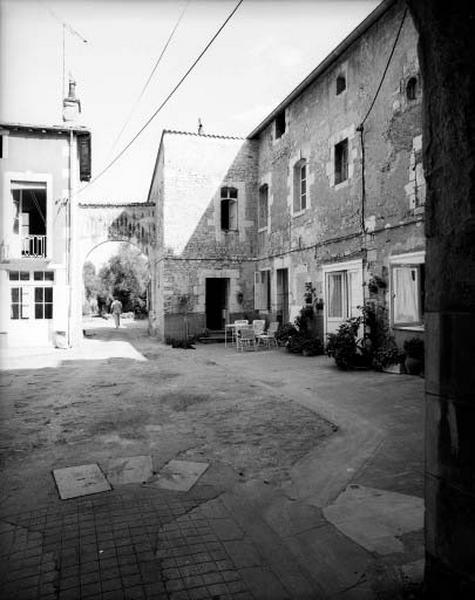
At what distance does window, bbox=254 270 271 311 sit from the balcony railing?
7.11 metres

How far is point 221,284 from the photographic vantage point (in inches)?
709

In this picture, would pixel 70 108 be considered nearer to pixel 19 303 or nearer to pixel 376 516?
pixel 19 303

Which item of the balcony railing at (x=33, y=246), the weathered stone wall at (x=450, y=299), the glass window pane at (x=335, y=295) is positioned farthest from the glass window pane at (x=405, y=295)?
the balcony railing at (x=33, y=246)

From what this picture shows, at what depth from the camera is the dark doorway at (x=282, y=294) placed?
569 inches

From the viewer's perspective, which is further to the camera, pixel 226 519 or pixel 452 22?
pixel 226 519

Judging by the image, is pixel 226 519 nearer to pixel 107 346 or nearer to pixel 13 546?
pixel 13 546

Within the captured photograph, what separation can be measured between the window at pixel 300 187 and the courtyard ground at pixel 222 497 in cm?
711

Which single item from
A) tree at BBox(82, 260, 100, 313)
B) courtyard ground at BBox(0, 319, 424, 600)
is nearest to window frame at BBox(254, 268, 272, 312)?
courtyard ground at BBox(0, 319, 424, 600)

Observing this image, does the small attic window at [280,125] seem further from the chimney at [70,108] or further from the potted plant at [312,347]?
the potted plant at [312,347]

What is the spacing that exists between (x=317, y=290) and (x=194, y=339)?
17.1 feet

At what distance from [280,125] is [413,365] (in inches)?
373

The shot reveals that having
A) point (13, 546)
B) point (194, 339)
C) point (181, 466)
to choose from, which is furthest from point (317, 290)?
point (13, 546)

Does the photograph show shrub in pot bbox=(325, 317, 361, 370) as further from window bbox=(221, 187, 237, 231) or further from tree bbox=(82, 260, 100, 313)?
tree bbox=(82, 260, 100, 313)

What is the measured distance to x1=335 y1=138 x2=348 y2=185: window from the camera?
11.1 m
